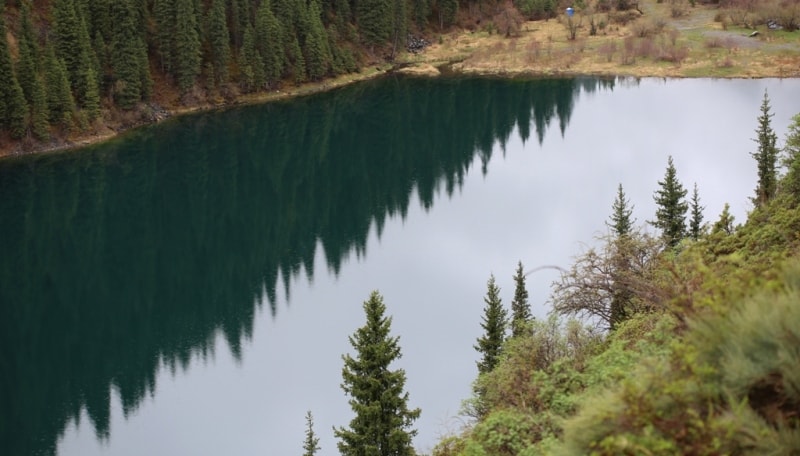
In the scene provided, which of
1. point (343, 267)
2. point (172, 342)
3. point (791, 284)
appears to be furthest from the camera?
point (343, 267)

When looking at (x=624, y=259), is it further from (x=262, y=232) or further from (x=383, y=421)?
(x=262, y=232)

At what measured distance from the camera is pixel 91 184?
83250 mm

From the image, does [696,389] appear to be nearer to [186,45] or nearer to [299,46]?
[186,45]

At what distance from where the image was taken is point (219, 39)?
110 m

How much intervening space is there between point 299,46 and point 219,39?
13.6 meters

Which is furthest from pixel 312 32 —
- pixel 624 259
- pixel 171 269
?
pixel 624 259

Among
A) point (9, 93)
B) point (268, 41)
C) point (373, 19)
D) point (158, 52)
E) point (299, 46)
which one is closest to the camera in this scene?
point (9, 93)

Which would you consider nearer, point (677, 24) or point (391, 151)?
point (391, 151)

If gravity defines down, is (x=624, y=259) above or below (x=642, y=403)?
below

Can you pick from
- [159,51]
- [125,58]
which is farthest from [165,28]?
[125,58]

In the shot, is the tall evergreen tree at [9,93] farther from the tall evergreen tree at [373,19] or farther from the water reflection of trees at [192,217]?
the tall evergreen tree at [373,19]

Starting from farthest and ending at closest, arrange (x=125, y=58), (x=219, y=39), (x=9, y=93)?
1. (x=219, y=39)
2. (x=125, y=58)
3. (x=9, y=93)

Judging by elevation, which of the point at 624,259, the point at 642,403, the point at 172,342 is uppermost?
the point at 642,403

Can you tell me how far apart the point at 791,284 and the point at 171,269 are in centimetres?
5936
